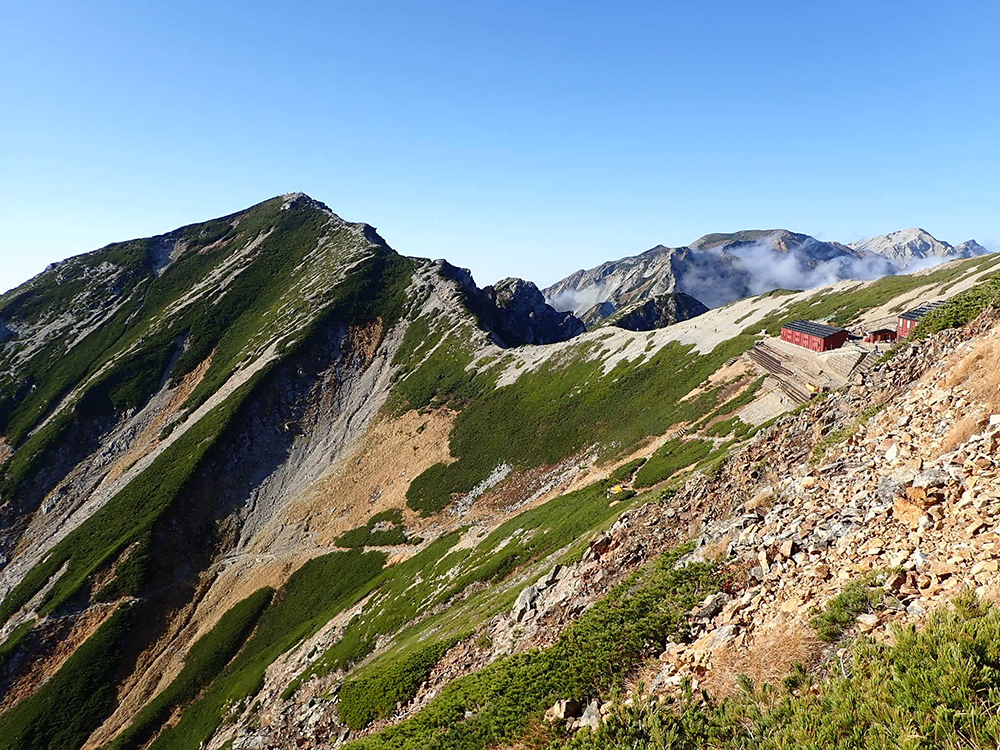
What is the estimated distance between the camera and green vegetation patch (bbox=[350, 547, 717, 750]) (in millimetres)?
13023

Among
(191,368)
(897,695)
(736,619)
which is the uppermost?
(191,368)

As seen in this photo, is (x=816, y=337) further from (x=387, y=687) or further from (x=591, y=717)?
(x=591, y=717)

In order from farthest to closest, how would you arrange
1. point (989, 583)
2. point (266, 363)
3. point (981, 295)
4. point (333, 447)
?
point (266, 363), point (333, 447), point (981, 295), point (989, 583)

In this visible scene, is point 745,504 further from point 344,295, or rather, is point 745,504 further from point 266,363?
point 344,295

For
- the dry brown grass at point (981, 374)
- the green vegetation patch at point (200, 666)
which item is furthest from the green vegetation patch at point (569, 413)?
the dry brown grass at point (981, 374)

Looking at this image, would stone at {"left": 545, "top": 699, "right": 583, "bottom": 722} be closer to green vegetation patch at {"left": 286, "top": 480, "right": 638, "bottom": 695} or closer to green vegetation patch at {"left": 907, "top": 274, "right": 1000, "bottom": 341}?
green vegetation patch at {"left": 907, "top": 274, "right": 1000, "bottom": 341}

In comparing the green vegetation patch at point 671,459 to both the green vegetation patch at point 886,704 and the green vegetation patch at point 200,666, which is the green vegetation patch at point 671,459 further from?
the green vegetation patch at point 200,666

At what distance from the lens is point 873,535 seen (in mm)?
11547

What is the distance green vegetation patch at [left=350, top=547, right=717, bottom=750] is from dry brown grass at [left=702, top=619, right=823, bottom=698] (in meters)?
2.23

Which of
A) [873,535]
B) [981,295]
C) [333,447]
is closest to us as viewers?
[873,535]

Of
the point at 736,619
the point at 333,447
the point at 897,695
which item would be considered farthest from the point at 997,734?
the point at 333,447

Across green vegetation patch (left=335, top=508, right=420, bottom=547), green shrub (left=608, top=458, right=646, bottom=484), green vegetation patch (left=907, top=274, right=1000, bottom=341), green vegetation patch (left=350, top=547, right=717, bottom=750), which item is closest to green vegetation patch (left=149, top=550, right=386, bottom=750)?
green vegetation patch (left=335, top=508, right=420, bottom=547)

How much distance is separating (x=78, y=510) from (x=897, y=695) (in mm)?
123394

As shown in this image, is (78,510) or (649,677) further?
(78,510)
